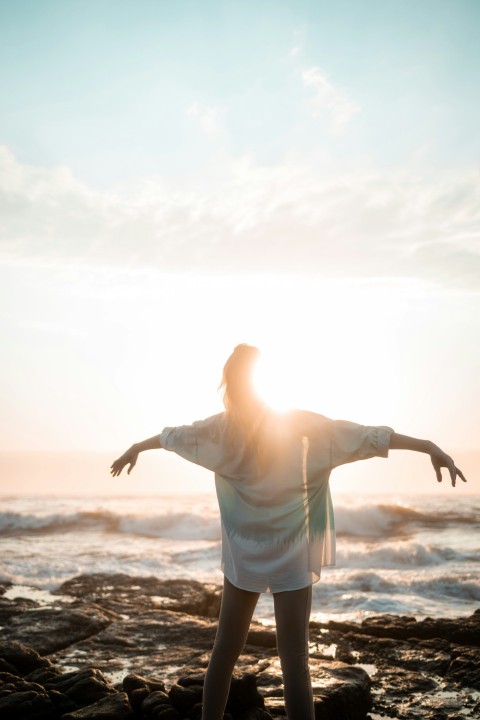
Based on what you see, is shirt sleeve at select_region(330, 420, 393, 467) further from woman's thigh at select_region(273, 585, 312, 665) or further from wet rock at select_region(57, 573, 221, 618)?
wet rock at select_region(57, 573, 221, 618)

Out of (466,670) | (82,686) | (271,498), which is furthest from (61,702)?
(466,670)

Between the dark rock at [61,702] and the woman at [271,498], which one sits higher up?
the woman at [271,498]

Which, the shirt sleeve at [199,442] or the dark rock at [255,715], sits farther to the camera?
the dark rock at [255,715]

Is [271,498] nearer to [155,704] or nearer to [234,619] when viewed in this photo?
[234,619]

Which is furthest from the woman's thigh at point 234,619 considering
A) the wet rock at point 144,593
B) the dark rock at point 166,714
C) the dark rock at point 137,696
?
the wet rock at point 144,593

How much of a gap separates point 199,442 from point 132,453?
1.49 feet

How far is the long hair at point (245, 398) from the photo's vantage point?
11.4 feet

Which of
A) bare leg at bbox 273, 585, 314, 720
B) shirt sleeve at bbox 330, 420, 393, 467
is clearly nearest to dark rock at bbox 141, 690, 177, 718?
bare leg at bbox 273, 585, 314, 720

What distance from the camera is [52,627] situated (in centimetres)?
754

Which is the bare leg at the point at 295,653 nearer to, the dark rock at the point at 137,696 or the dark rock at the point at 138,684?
the dark rock at the point at 137,696

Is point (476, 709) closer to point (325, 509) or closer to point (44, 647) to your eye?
point (325, 509)

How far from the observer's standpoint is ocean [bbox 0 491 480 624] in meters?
11.2

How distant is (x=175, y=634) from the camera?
7789mm

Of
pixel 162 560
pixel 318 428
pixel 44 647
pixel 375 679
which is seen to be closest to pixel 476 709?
pixel 375 679
